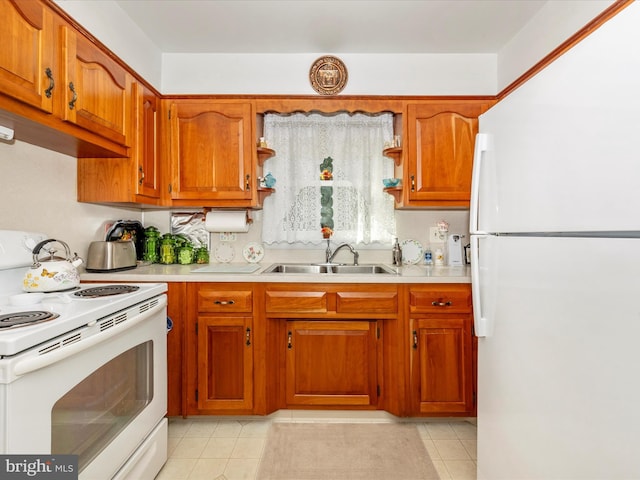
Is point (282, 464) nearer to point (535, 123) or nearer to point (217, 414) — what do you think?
point (217, 414)

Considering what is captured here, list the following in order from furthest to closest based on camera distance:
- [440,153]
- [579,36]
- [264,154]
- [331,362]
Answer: [264,154] < [440,153] < [331,362] < [579,36]

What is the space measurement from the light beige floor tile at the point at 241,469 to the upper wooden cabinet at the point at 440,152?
5.86 ft

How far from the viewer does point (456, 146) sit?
2271mm

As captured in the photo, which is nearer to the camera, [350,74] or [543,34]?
[543,34]

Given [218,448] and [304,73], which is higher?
[304,73]

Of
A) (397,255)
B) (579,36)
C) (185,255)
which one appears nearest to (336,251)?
(397,255)

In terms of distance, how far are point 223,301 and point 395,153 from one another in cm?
153

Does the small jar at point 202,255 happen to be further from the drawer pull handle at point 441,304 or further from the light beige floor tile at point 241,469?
the drawer pull handle at point 441,304

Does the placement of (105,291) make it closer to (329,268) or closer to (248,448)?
(248,448)

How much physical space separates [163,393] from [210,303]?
1.77 ft

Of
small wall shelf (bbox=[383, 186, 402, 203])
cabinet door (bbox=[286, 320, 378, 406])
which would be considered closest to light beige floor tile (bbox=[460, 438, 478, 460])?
cabinet door (bbox=[286, 320, 378, 406])

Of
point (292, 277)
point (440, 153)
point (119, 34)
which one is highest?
point (119, 34)

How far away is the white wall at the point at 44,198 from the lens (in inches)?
60.4

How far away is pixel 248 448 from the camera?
1.86m
